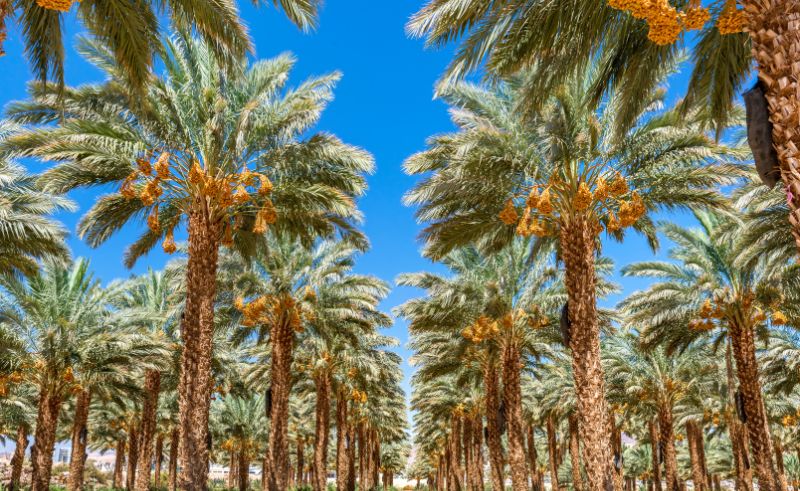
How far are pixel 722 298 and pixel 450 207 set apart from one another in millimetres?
9435

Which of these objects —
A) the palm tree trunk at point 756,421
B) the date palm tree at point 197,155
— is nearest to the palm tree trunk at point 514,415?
the palm tree trunk at point 756,421

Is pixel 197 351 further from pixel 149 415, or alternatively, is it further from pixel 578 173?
pixel 149 415

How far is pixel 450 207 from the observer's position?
14461mm

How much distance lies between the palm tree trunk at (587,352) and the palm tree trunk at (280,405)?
10.3 m

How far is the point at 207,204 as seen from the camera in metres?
12.3

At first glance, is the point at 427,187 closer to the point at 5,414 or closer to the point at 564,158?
the point at 564,158

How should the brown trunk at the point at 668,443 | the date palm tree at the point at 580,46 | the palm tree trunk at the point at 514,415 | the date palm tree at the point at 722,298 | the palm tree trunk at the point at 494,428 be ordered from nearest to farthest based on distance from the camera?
the date palm tree at the point at 580,46 < the date palm tree at the point at 722,298 < the palm tree trunk at the point at 514,415 < the palm tree trunk at the point at 494,428 < the brown trunk at the point at 668,443

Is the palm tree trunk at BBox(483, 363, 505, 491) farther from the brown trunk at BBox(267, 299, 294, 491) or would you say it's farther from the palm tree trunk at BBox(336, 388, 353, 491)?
the palm tree trunk at BBox(336, 388, 353, 491)

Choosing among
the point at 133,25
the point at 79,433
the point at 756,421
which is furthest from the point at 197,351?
the point at 79,433

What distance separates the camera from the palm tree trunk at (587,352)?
10.6m

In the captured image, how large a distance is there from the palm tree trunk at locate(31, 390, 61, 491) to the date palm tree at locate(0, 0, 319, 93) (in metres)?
14.7

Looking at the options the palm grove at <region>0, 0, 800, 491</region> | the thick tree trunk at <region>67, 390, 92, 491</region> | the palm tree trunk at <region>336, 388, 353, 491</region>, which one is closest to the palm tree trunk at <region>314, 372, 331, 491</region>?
the palm grove at <region>0, 0, 800, 491</region>

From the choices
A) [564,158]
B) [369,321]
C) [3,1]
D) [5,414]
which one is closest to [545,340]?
[369,321]

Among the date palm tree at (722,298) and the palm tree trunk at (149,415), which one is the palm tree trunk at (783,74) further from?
the palm tree trunk at (149,415)
